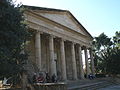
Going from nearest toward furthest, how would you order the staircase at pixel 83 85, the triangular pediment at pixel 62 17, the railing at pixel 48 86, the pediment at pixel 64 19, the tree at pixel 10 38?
the tree at pixel 10 38 → the railing at pixel 48 86 → the staircase at pixel 83 85 → the triangular pediment at pixel 62 17 → the pediment at pixel 64 19

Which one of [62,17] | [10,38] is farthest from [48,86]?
[62,17]

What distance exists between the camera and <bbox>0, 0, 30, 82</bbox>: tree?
10812 millimetres

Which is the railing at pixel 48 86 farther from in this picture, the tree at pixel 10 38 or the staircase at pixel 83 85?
the staircase at pixel 83 85

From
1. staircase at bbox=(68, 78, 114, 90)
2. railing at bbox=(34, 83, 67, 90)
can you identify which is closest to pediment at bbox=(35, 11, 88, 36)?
staircase at bbox=(68, 78, 114, 90)

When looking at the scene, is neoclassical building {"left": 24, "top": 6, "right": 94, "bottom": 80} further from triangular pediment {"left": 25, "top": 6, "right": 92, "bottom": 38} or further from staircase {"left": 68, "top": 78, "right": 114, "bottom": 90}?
staircase {"left": 68, "top": 78, "right": 114, "bottom": 90}

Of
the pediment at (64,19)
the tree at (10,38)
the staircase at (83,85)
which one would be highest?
the pediment at (64,19)

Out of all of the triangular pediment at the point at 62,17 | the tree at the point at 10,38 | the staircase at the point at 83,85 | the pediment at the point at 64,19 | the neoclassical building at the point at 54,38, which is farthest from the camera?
the pediment at the point at 64,19

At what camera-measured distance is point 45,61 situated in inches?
1196

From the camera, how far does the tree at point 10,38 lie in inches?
426

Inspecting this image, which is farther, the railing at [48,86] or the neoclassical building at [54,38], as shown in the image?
the neoclassical building at [54,38]

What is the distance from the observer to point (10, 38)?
11.3 meters

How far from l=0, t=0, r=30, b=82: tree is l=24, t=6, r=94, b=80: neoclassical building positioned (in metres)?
8.61

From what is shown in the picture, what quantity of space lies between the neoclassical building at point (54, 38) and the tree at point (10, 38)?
861cm

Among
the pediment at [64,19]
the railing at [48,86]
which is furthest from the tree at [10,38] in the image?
the pediment at [64,19]
